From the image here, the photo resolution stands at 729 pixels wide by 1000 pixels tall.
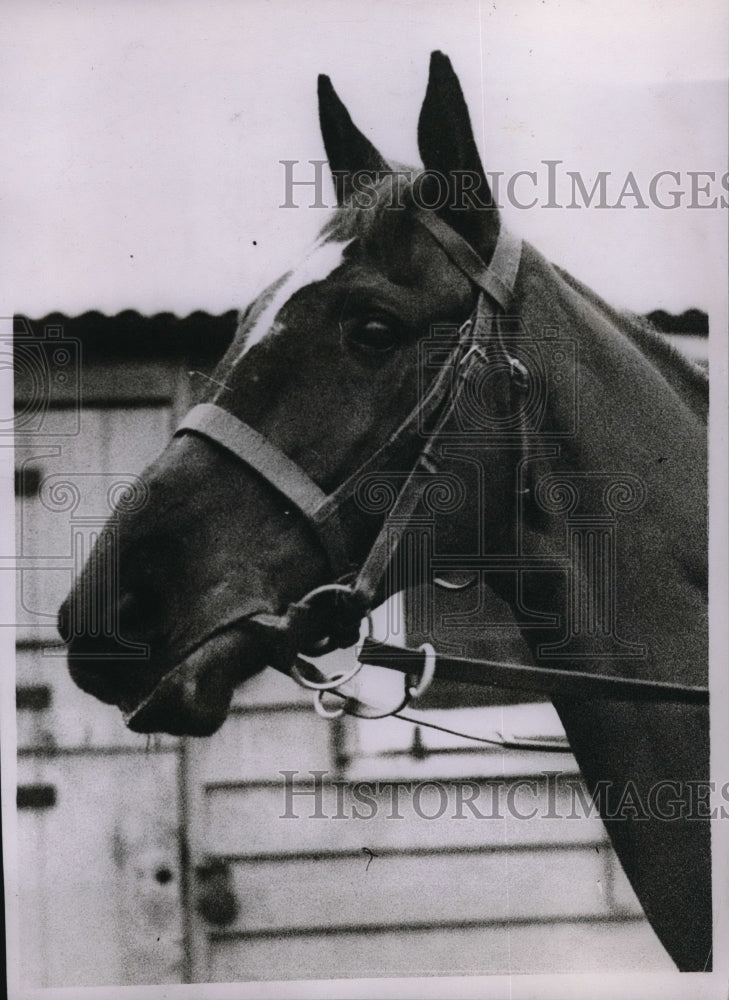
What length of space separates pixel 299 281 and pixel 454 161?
0.40 meters

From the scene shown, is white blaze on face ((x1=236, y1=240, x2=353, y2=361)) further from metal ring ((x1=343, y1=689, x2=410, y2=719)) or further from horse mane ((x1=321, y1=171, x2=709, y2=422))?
metal ring ((x1=343, y1=689, x2=410, y2=719))

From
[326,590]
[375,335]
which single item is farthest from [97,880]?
[375,335]

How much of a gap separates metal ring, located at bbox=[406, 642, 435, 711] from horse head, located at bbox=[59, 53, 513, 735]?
27 cm

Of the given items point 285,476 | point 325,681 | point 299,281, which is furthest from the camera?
point 325,681

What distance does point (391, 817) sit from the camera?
2322 mm

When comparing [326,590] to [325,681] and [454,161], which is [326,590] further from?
[454,161]

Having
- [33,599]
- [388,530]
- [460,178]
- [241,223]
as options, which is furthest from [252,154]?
[33,599]

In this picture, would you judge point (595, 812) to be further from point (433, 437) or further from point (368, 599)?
point (433, 437)

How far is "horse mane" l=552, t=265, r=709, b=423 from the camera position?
227 centimetres

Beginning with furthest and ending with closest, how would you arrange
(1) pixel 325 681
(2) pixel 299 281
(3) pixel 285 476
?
1. (1) pixel 325 681
2. (2) pixel 299 281
3. (3) pixel 285 476

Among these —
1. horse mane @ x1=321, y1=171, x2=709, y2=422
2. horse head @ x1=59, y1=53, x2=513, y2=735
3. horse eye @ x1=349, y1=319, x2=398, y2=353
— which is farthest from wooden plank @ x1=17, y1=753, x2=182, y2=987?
horse mane @ x1=321, y1=171, x2=709, y2=422

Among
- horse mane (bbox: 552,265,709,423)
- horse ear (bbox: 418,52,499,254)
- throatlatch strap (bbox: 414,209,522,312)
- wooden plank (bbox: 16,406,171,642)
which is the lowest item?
wooden plank (bbox: 16,406,171,642)

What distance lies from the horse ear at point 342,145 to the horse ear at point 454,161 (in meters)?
0.11

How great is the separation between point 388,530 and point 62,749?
845 mm
